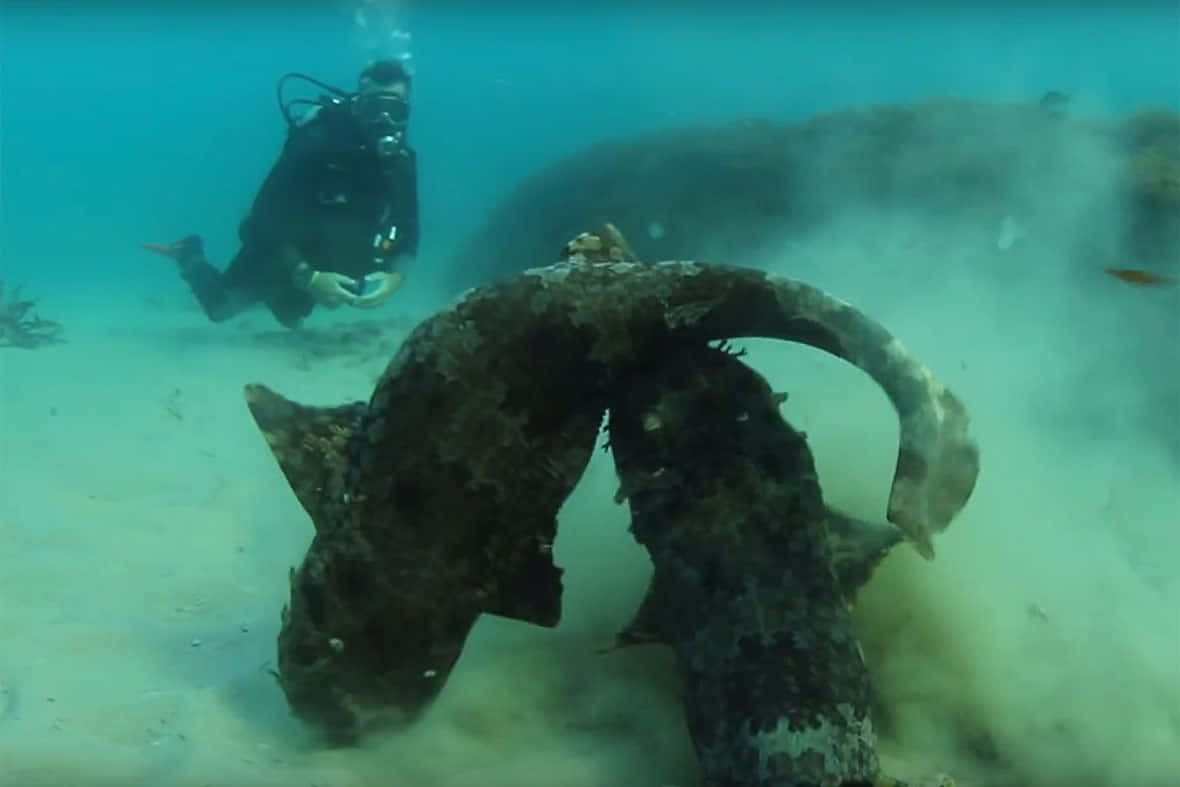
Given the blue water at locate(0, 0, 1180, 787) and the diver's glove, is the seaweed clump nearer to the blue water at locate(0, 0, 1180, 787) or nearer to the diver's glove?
the blue water at locate(0, 0, 1180, 787)

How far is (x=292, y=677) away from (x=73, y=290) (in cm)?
2246

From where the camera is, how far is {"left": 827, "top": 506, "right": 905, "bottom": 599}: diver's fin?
10.6 ft

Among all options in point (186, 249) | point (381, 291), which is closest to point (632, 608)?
point (381, 291)

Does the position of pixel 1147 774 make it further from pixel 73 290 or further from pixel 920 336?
pixel 73 290

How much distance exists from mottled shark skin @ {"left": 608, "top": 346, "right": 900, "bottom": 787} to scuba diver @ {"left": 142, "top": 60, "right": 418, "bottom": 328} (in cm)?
827

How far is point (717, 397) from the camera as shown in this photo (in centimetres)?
328

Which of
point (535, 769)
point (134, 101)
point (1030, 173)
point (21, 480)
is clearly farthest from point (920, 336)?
point (134, 101)

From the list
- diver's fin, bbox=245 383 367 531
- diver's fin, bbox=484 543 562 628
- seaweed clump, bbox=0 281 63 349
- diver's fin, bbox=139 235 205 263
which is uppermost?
diver's fin, bbox=245 383 367 531

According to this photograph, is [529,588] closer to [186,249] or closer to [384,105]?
[384,105]

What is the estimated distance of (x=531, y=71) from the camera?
237 feet

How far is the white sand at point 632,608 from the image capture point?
331 cm

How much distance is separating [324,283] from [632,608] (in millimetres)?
8247

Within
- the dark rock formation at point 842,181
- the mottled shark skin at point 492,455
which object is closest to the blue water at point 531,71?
the dark rock formation at point 842,181

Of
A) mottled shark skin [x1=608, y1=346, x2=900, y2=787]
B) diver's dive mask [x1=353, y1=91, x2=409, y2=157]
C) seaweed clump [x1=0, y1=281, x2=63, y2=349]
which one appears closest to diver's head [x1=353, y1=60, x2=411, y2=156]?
diver's dive mask [x1=353, y1=91, x2=409, y2=157]
